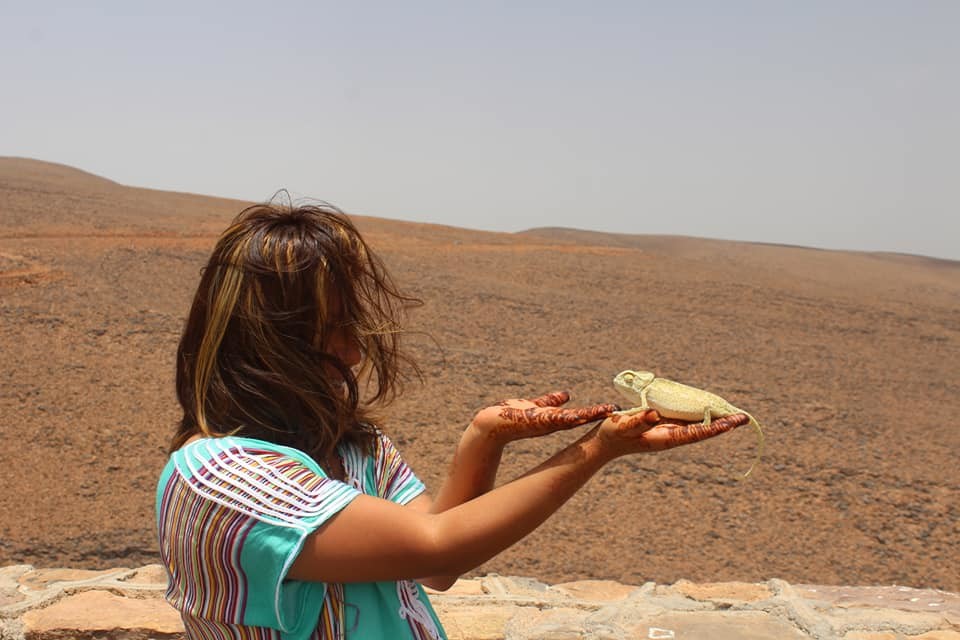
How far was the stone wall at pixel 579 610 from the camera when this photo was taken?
3.01 meters

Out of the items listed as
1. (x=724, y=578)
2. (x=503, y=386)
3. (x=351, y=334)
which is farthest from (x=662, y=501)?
(x=351, y=334)

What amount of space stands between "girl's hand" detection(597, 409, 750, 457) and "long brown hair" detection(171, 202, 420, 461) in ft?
1.36

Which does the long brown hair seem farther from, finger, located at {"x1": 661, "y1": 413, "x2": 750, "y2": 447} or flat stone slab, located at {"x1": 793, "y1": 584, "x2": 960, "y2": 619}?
flat stone slab, located at {"x1": 793, "y1": 584, "x2": 960, "y2": 619}

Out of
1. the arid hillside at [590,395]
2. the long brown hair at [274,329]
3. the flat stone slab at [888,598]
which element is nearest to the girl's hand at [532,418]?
the long brown hair at [274,329]

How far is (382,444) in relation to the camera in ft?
5.34

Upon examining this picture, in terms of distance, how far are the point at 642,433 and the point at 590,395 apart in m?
6.91

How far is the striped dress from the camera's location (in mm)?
1230

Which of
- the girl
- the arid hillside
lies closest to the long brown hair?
the girl

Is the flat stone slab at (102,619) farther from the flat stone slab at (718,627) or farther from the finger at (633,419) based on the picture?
the finger at (633,419)

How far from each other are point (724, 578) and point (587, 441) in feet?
14.8

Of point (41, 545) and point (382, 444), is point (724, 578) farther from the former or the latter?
point (382, 444)

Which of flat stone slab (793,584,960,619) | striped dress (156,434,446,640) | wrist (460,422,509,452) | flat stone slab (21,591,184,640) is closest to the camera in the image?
striped dress (156,434,446,640)

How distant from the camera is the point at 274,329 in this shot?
4.48 feet

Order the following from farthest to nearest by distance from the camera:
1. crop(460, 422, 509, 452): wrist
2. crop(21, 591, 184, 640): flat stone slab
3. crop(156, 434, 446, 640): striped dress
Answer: crop(21, 591, 184, 640): flat stone slab < crop(460, 422, 509, 452): wrist < crop(156, 434, 446, 640): striped dress
